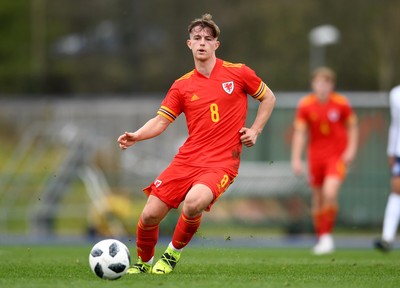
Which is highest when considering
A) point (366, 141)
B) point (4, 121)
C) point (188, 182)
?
point (188, 182)

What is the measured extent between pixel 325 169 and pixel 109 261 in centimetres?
719

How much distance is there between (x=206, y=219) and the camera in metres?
22.8

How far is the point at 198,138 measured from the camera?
10062 millimetres

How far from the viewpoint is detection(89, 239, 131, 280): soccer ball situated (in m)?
9.12

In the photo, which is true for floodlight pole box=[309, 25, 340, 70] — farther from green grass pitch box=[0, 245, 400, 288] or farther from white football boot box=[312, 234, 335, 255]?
green grass pitch box=[0, 245, 400, 288]

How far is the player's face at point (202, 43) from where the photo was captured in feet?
33.1

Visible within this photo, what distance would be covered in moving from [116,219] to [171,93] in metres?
12.8

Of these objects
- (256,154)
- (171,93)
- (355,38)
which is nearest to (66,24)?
(355,38)

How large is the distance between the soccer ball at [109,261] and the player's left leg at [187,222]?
2.52 feet

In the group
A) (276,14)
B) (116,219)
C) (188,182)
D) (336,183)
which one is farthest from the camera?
(276,14)

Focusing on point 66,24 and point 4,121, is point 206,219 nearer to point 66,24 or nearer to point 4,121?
point 4,121

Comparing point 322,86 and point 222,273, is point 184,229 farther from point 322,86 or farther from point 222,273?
point 322,86

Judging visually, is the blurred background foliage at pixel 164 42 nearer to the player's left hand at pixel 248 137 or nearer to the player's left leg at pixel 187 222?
the player's left hand at pixel 248 137

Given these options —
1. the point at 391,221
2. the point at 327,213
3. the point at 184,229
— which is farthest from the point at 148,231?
the point at 327,213
